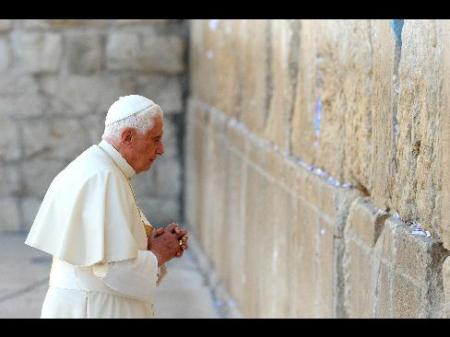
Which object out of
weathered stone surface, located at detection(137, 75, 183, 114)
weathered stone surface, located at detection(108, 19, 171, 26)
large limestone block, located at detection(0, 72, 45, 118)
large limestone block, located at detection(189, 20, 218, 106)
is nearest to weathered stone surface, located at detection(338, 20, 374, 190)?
large limestone block, located at detection(189, 20, 218, 106)

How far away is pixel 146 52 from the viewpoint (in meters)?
11.1

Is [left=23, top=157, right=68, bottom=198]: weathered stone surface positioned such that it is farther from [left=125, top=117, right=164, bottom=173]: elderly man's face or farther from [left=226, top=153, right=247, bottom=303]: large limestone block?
[left=125, top=117, right=164, bottom=173]: elderly man's face

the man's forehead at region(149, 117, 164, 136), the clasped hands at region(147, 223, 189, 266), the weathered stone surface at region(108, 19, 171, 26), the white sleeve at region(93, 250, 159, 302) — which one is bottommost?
the white sleeve at region(93, 250, 159, 302)

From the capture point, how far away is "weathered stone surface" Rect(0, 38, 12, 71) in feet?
36.2

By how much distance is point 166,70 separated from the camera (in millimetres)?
11094

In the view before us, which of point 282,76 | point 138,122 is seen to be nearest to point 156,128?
point 138,122

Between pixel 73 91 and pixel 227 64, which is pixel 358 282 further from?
pixel 73 91

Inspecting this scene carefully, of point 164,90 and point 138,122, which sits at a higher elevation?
point 138,122

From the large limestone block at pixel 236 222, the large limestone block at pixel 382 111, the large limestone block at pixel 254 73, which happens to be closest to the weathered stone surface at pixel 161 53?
the large limestone block at pixel 236 222

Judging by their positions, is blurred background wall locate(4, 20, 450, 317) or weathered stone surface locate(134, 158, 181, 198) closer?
blurred background wall locate(4, 20, 450, 317)

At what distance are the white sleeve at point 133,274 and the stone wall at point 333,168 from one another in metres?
0.77

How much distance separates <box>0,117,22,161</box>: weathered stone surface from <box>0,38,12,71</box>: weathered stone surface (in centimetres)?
47

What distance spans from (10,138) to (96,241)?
24.3 ft
